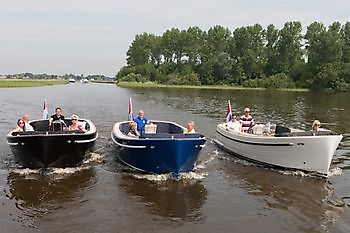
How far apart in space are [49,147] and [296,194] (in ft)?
24.2

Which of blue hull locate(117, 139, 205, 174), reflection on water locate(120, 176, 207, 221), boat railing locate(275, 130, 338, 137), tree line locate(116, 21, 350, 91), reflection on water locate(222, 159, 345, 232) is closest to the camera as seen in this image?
reflection on water locate(222, 159, 345, 232)

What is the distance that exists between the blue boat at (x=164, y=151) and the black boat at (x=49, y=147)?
1511 millimetres

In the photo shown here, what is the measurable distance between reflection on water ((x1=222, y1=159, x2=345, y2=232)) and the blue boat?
1.74 m

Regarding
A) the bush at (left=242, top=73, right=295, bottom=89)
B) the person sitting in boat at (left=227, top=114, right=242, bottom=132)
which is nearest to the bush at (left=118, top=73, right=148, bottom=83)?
the bush at (left=242, top=73, right=295, bottom=89)

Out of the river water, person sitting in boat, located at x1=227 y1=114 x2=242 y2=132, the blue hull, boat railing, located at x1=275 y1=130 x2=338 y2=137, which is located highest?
boat railing, located at x1=275 y1=130 x2=338 y2=137

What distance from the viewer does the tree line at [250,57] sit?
271ft

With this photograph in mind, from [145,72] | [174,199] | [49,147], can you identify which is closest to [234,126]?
[174,199]

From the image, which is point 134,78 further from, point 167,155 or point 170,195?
point 170,195

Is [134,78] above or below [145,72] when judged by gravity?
below

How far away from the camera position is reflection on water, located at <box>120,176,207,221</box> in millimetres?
9523

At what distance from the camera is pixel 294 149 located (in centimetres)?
1288

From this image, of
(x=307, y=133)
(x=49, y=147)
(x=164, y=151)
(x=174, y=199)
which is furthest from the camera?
(x=307, y=133)

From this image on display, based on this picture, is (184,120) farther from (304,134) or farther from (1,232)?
(1,232)

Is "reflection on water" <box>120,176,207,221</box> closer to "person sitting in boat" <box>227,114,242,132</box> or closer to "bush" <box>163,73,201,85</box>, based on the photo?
"person sitting in boat" <box>227,114,242,132</box>
